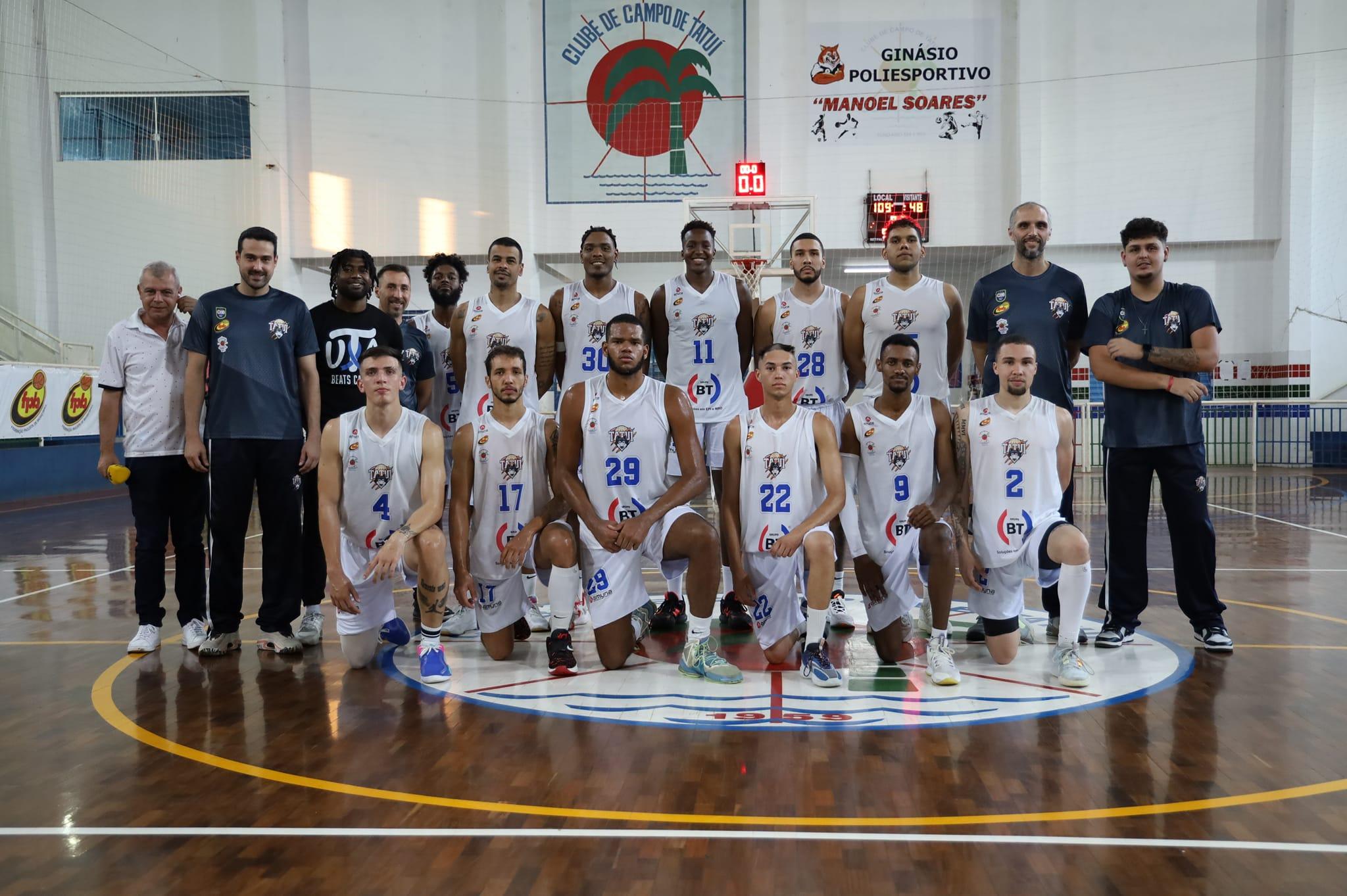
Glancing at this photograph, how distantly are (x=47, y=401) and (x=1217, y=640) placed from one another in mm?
13390

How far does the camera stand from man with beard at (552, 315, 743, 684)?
4.48 meters

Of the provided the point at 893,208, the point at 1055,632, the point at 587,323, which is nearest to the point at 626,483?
the point at 587,323

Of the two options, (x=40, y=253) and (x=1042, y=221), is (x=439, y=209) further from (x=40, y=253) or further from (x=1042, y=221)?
(x=1042, y=221)

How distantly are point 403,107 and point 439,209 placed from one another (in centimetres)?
187

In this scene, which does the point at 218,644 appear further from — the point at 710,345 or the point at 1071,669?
the point at 1071,669

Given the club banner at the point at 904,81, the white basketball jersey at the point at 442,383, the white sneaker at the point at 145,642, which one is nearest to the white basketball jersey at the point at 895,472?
the white basketball jersey at the point at 442,383

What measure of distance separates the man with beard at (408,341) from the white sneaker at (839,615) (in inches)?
101

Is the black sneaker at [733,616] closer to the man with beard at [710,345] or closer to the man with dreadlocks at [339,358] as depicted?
the man with beard at [710,345]

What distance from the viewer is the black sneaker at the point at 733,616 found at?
5.45 m

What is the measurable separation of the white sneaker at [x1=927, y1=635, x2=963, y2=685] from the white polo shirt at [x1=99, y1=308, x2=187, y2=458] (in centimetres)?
375

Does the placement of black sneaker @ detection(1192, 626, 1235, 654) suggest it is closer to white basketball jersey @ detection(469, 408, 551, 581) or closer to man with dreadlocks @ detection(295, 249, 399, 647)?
white basketball jersey @ detection(469, 408, 551, 581)

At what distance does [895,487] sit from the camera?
4.71 metres

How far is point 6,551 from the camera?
855 centimetres

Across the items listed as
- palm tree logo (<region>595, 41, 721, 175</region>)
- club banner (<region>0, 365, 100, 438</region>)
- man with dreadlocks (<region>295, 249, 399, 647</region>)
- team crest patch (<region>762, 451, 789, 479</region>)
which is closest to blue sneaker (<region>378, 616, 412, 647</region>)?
man with dreadlocks (<region>295, 249, 399, 647</region>)
